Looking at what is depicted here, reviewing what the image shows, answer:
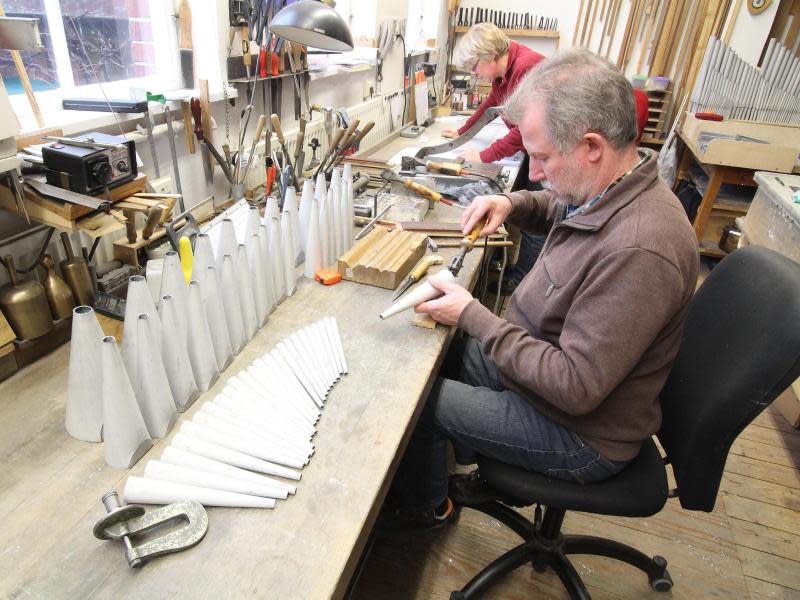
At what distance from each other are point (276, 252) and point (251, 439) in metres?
0.58

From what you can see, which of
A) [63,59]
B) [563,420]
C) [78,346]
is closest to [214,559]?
[78,346]

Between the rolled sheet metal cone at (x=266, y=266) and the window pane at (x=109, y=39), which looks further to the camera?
the window pane at (x=109, y=39)

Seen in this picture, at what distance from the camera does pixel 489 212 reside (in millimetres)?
1773

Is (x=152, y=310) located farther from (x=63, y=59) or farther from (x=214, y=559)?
(x=63, y=59)

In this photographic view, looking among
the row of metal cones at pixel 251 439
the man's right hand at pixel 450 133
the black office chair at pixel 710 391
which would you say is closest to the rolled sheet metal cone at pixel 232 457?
the row of metal cones at pixel 251 439

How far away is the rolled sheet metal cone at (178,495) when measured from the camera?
788mm

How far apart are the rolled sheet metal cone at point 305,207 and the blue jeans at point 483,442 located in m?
0.62

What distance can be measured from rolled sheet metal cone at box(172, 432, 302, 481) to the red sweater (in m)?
2.12

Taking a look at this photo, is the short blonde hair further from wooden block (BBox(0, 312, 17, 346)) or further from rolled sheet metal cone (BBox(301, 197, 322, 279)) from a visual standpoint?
wooden block (BBox(0, 312, 17, 346))

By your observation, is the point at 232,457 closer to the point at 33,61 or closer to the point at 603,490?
the point at 603,490

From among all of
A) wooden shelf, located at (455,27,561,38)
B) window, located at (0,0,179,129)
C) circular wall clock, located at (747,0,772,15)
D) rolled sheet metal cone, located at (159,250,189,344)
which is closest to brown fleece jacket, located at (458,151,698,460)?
rolled sheet metal cone, located at (159,250,189,344)

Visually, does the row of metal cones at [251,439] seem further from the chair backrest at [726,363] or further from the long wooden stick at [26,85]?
the long wooden stick at [26,85]

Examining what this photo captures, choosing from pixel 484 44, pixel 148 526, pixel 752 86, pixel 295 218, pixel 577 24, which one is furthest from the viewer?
pixel 577 24

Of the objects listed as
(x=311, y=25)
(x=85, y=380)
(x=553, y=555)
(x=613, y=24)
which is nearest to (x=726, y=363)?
(x=553, y=555)
